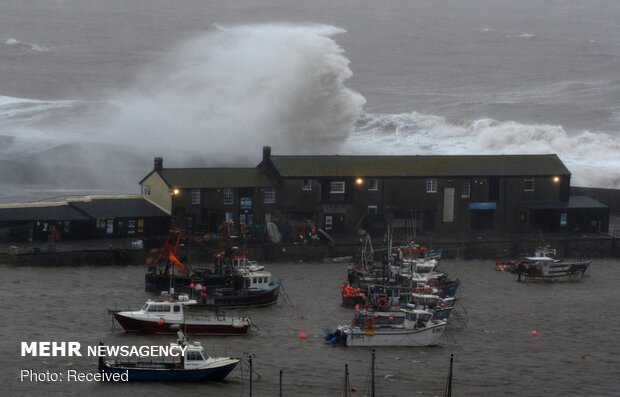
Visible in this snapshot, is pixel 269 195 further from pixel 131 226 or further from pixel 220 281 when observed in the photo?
pixel 220 281

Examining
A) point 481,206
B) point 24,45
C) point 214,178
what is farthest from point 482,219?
point 24,45

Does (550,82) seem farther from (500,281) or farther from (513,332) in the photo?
(513,332)

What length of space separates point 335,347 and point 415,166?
57.0ft

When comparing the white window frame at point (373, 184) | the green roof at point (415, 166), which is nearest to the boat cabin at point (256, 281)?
the green roof at point (415, 166)

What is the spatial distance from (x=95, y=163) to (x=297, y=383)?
30.3m

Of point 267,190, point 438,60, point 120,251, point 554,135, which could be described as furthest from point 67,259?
point 438,60

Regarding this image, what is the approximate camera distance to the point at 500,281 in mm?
48812

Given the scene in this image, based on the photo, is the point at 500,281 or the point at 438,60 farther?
the point at 438,60

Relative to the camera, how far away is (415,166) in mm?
55562

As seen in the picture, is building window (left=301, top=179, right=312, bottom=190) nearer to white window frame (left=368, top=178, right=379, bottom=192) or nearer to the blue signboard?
white window frame (left=368, top=178, right=379, bottom=192)

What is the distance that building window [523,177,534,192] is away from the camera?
55.7 m

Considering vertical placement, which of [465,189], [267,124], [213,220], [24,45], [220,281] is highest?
[24,45]

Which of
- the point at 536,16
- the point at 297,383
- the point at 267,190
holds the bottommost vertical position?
the point at 297,383

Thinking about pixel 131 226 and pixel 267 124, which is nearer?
pixel 131 226
